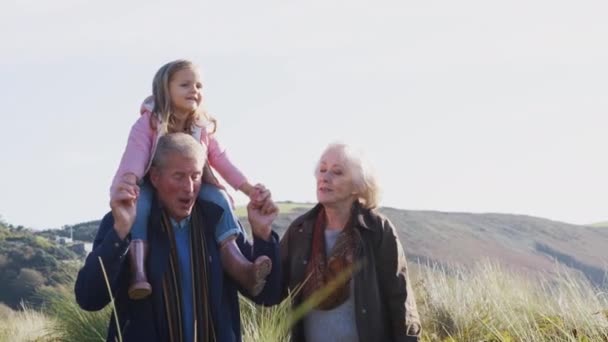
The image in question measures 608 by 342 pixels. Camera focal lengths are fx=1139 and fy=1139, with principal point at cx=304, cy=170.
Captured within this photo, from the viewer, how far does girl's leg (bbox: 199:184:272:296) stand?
4.21m

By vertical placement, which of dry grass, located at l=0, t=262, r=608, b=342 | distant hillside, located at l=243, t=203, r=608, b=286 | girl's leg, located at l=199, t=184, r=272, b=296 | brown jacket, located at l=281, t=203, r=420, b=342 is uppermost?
girl's leg, located at l=199, t=184, r=272, b=296

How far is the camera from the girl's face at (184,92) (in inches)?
189

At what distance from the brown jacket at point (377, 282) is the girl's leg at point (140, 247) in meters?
1.42

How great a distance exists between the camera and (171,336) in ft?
13.4

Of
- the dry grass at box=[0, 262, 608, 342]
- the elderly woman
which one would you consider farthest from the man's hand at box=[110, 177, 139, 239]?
the dry grass at box=[0, 262, 608, 342]

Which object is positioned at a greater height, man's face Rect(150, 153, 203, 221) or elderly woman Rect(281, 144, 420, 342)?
man's face Rect(150, 153, 203, 221)

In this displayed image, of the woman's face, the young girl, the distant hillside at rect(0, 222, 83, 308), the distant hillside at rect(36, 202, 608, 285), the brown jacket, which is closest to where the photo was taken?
the young girl

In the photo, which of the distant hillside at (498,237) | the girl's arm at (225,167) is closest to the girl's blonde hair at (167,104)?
the girl's arm at (225,167)

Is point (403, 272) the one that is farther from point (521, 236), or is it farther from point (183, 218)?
point (521, 236)

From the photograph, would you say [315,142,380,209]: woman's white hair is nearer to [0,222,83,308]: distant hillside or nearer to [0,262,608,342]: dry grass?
[0,262,608,342]: dry grass

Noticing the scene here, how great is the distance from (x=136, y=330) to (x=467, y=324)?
4.44 metres

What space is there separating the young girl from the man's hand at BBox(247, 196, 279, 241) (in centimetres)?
3

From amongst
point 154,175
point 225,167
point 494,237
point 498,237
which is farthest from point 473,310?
point 498,237

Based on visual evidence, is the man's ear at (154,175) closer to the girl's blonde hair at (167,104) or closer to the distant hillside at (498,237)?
the girl's blonde hair at (167,104)
